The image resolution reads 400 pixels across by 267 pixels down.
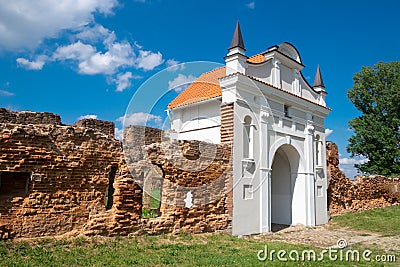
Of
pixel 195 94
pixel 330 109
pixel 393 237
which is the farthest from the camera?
pixel 330 109

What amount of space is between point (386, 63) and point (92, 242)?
2796 centimetres

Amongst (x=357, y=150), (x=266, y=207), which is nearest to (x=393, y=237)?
(x=266, y=207)

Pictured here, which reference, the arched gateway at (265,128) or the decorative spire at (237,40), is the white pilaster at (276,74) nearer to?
the arched gateway at (265,128)

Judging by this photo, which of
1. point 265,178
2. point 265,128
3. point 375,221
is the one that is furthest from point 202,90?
point 375,221

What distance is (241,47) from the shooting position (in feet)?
40.2

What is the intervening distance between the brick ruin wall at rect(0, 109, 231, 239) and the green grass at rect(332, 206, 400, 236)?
7.81 m

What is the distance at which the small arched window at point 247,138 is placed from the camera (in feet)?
39.8

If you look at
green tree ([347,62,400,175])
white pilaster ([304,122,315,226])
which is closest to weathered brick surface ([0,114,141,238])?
white pilaster ([304,122,315,226])

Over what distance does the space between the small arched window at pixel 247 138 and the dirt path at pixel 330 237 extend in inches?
116

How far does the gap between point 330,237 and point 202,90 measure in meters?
7.97

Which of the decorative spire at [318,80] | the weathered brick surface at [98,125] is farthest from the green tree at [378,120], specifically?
the weathered brick surface at [98,125]

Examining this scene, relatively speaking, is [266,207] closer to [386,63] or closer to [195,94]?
[195,94]

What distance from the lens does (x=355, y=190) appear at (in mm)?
Result: 19391

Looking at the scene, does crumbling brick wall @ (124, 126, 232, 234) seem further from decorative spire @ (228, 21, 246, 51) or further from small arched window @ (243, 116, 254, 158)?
decorative spire @ (228, 21, 246, 51)
